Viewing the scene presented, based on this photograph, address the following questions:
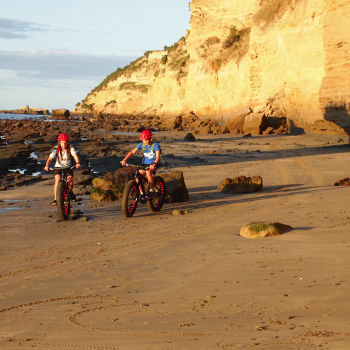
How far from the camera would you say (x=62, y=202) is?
9.84 meters

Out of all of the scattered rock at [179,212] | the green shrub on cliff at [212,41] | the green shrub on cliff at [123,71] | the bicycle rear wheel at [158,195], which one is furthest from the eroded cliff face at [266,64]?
the green shrub on cliff at [123,71]

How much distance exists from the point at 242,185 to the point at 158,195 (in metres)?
2.72

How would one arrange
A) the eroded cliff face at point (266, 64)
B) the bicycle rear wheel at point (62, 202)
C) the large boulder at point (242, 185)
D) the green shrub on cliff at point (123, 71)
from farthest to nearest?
the green shrub on cliff at point (123, 71), the eroded cliff face at point (266, 64), the large boulder at point (242, 185), the bicycle rear wheel at point (62, 202)

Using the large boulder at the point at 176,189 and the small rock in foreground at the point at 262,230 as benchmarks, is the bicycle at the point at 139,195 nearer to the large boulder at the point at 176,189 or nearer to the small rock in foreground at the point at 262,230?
the large boulder at the point at 176,189

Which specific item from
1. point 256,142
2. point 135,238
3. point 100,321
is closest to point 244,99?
point 256,142

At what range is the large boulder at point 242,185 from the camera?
12867mm

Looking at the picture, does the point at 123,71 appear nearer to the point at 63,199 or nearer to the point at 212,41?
the point at 212,41

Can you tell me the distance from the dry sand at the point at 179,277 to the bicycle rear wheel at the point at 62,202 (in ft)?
1.01

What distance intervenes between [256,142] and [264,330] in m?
25.1

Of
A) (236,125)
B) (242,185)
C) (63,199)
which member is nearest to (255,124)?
(236,125)

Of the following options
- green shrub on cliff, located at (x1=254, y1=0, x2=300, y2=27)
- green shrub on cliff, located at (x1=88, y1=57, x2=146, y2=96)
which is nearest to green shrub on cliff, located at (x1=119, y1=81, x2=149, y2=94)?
green shrub on cliff, located at (x1=88, y1=57, x2=146, y2=96)

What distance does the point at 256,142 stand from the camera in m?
28.8

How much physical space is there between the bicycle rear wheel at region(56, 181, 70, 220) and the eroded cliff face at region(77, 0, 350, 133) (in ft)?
55.1

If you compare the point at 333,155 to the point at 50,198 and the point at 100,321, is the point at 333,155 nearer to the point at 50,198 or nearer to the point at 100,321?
the point at 50,198
